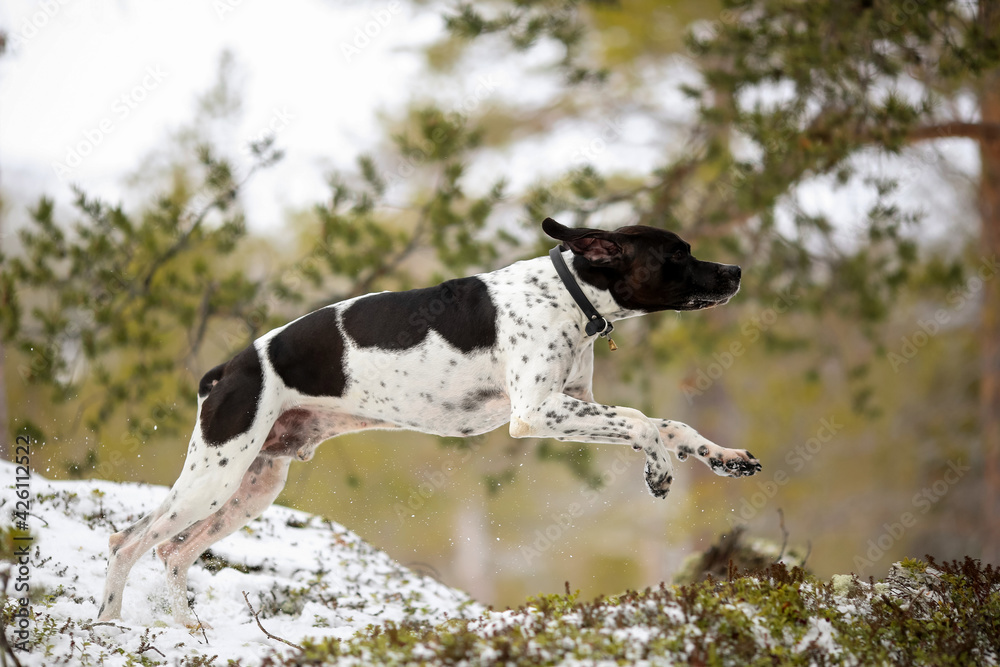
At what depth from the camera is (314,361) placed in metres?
4.71

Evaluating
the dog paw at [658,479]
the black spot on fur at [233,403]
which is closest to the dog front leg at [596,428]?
the dog paw at [658,479]

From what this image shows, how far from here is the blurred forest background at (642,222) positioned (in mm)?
7348

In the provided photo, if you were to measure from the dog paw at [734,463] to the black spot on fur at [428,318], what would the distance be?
1281 millimetres

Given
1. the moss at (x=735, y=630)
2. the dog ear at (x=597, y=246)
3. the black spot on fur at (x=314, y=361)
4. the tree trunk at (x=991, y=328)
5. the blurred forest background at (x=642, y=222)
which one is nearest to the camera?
the moss at (x=735, y=630)

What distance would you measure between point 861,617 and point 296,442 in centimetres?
317

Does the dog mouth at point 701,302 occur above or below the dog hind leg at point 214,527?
above

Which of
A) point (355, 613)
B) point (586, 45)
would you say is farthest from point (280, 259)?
point (355, 613)

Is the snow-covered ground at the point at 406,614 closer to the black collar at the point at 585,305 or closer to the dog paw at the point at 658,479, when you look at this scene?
the dog paw at the point at 658,479

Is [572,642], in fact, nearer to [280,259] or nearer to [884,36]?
[884,36]

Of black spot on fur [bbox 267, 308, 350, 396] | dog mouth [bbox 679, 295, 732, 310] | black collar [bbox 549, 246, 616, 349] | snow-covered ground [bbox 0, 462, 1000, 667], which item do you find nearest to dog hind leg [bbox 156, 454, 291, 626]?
snow-covered ground [bbox 0, 462, 1000, 667]

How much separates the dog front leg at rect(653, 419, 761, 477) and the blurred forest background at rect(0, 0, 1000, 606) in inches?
90.1

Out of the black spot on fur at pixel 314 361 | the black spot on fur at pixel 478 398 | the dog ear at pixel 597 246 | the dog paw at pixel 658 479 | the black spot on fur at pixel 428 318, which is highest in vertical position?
the dog ear at pixel 597 246

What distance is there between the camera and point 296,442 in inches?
199

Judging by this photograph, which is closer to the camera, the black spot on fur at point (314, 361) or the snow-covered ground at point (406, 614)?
the snow-covered ground at point (406, 614)
